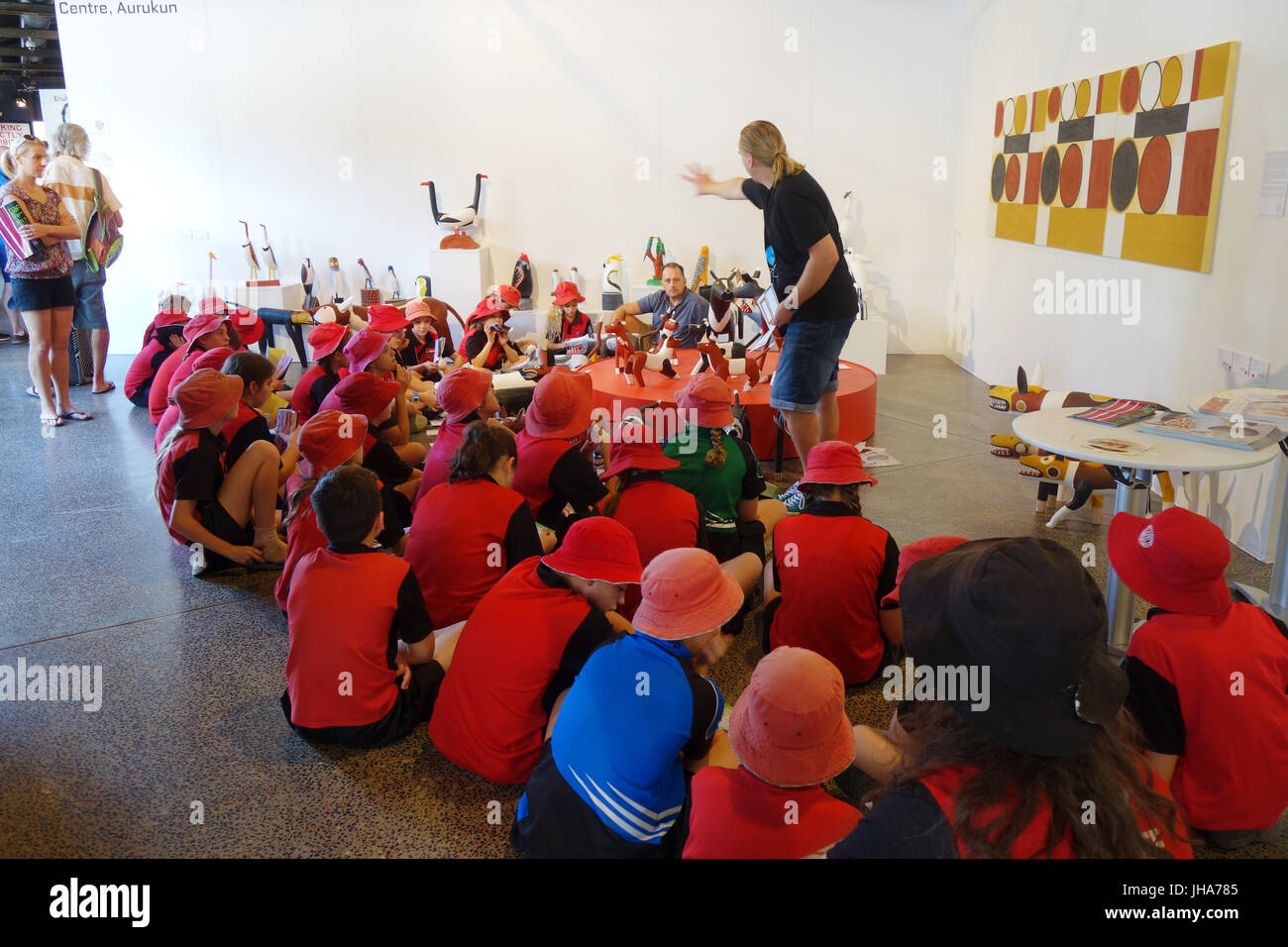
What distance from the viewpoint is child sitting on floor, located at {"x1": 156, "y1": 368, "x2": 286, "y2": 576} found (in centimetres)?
347

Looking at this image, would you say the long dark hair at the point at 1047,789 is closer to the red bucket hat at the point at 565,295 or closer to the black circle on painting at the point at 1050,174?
the black circle on painting at the point at 1050,174

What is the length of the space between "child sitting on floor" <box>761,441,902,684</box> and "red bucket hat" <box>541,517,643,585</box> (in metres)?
0.62

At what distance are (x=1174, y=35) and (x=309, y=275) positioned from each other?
6.85m

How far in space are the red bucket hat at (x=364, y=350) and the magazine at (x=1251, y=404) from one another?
3.34 meters

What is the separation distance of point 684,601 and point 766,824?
20.0 inches

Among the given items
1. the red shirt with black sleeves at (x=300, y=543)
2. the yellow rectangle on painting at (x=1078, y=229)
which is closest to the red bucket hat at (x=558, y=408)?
the red shirt with black sleeves at (x=300, y=543)

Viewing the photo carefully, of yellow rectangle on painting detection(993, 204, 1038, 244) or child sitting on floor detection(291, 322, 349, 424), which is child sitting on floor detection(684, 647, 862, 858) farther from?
yellow rectangle on painting detection(993, 204, 1038, 244)

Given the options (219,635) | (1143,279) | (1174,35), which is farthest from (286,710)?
(1174,35)

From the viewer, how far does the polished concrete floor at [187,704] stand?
2.20 metres

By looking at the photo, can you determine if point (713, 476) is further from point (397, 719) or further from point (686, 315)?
point (686, 315)

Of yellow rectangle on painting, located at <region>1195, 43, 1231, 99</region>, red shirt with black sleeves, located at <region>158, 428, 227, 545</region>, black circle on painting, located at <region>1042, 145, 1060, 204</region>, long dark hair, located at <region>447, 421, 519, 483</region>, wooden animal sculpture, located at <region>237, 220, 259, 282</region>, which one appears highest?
yellow rectangle on painting, located at <region>1195, 43, 1231, 99</region>

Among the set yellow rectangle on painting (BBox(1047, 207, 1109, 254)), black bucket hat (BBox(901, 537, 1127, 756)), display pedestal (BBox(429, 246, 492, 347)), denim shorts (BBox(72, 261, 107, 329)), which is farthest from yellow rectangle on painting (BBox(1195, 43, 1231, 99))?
denim shorts (BBox(72, 261, 107, 329))
